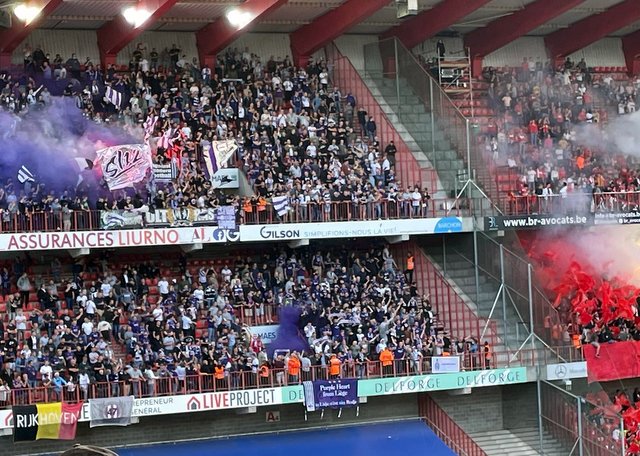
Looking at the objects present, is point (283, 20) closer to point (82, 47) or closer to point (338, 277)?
point (82, 47)

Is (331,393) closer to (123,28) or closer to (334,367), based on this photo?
(334,367)

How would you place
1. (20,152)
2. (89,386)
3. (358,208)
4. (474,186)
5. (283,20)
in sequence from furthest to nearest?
(283,20), (474,186), (358,208), (20,152), (89,386)

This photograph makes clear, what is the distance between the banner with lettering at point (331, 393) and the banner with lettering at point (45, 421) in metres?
5.23

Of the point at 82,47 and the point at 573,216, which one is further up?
the point at 82,47

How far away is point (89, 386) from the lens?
24.0 m

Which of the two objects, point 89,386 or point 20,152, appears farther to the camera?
point 20,152

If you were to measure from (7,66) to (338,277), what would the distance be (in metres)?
9.98

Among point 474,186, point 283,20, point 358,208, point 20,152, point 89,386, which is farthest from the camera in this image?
point 283,20

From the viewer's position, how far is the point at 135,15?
92.0 feet

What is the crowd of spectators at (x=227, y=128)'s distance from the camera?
27.4 meters

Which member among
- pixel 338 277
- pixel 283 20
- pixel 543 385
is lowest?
pixel 543 385

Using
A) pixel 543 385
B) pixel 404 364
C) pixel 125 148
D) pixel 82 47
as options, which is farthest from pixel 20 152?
pixel 543 385

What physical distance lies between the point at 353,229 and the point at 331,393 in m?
4.35

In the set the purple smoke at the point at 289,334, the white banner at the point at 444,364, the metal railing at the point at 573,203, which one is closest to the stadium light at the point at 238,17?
the purple smoke at the point at 289,334
